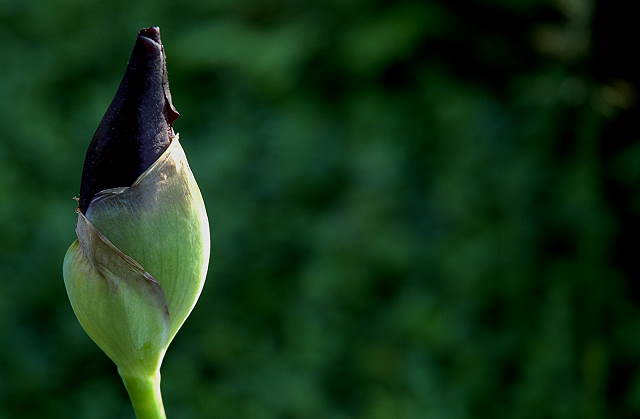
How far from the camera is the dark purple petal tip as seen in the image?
568mm

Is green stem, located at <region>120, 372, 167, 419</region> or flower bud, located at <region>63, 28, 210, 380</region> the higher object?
flower bud, located at <region>63, 28, 210, 380</region>

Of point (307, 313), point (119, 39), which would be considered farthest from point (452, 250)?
point (119, 39)

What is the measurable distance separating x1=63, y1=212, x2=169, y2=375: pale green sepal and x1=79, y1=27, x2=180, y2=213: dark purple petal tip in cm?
3

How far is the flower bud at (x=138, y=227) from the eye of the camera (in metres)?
0.57

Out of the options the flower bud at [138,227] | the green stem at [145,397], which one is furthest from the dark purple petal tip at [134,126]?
the green stem at [145,397]

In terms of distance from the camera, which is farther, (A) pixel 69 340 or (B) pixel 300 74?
(B) pixel 300 74

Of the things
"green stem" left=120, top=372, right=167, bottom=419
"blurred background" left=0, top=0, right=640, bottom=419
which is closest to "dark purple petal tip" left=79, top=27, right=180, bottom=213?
"green stem" left=120, top=372, right=167, bottom=419

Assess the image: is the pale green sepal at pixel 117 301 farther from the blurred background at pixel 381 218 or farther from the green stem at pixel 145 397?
the blurred background at pixel 381 218

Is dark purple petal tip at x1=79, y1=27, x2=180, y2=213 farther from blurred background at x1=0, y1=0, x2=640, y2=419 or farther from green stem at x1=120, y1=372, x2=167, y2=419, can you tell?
blurred background at x1=0, y1=0, x2=640, y2=419

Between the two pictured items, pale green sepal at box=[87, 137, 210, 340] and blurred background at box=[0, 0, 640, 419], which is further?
blurred background at box=[0, 0, 640, 419]

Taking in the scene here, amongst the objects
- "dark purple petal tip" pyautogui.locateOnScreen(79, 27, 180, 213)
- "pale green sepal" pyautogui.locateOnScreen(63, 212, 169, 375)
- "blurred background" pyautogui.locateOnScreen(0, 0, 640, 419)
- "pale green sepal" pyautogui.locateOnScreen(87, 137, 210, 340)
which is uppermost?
"dark purple petal tip" pyautogui.locateOnScreen(79, 27, 180, 213)

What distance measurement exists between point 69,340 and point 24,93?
0.75 m

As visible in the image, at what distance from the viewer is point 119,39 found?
2604 millimetres

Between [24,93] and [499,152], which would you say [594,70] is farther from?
[24,93]
